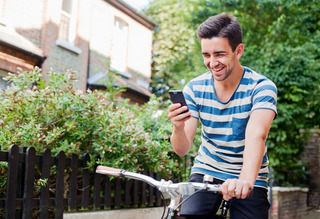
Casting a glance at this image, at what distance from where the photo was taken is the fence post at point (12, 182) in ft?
13.1

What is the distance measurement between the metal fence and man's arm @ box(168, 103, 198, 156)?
2.13 metres

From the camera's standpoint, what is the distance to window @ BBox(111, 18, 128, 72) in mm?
16391

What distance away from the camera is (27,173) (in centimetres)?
418

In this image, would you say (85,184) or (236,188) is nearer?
(236,188)

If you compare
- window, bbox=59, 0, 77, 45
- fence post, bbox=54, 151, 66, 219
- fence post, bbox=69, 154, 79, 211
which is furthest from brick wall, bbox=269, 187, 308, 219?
window, bbox=59, 0, 77, 45

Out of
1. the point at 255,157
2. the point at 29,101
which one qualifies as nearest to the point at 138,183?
the point at 29,101

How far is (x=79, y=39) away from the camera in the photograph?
1378cm

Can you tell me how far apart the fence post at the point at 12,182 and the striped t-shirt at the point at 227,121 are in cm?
213

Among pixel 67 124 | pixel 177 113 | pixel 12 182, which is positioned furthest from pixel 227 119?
pixel 67 124

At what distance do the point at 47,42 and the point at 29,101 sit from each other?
7.84 meters

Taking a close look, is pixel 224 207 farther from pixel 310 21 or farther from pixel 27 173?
pixel 310 21

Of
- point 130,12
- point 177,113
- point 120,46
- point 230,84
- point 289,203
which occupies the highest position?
point 130,12

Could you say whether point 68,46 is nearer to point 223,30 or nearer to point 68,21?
point 68,21

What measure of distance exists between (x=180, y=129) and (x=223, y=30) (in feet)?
2.23
